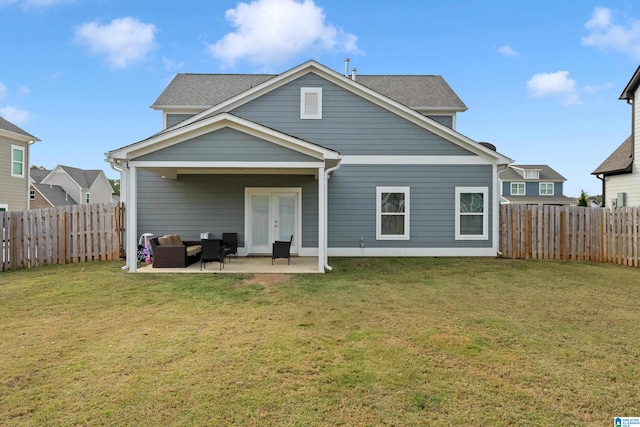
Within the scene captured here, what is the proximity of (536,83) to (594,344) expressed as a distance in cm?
2485

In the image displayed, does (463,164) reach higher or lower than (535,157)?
lower

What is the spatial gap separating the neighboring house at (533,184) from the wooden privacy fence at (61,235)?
43.8m

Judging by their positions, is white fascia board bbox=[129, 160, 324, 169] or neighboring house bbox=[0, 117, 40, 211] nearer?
white fascia board bbox=[129, 160, 324, 169]

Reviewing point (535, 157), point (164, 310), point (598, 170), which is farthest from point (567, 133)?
point (164, 310)

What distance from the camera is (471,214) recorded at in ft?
39.5

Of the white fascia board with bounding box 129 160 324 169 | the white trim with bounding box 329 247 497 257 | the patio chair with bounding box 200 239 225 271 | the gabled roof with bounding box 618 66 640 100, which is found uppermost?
the gabled roof with bounding box 618 66 640 100

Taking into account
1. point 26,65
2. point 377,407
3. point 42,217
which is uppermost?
point 26,65

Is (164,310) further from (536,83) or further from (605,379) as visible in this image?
(536,83)

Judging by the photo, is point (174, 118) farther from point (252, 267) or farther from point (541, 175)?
point (541, 175)

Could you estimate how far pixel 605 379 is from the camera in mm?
3482

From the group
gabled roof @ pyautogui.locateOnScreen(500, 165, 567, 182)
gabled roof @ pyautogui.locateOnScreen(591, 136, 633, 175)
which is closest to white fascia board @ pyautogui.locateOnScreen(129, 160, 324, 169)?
gabled roof @ pyautogui.locateOnScreen(591, 136, 633, 175)

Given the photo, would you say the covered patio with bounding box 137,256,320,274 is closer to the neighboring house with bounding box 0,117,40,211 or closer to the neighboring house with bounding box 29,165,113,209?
the neighboring house with bounding box 0,117,40,211

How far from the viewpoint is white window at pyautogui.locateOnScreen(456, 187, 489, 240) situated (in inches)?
473

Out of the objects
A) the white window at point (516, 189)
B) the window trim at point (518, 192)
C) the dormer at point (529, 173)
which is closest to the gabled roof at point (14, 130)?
the window trim at point (518, 192)
